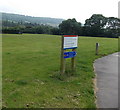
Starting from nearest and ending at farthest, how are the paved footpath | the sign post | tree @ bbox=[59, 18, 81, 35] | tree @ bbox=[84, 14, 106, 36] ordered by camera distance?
1. the paved footpath
2. the sign post
3. tree @ bbox=[59, 18, 81, 35]
4. tree @ bbox=[84, 14, 106, 36]

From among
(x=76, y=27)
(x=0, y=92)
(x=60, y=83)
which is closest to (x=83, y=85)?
(x=60, y=83)

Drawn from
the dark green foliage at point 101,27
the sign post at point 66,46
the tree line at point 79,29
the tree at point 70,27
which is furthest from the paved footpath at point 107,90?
the dark green foliage at point 101,27

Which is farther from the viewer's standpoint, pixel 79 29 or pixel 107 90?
pixel 79 29

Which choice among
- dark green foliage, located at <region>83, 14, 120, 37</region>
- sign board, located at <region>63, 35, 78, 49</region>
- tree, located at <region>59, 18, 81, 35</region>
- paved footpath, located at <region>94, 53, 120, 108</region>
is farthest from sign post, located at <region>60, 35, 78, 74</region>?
dark green foliage, located at <region>83, 14, 120, 37</region>

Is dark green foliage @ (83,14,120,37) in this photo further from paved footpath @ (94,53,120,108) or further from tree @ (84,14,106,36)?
paved footpath @ (94,53,120,108)

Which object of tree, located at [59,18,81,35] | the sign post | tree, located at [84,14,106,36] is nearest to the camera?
the sign post

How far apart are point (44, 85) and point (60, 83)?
529 mm

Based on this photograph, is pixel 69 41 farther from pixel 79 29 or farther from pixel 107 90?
pixel 79 29

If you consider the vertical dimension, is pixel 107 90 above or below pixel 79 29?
below

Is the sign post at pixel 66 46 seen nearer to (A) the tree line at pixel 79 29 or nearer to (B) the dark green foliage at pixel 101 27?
(A) the tree line at pixel 79 29

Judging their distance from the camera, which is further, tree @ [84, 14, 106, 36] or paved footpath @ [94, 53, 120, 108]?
tree @ [84, 14, 106, 36]

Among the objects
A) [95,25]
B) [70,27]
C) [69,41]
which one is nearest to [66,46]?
[69,41]

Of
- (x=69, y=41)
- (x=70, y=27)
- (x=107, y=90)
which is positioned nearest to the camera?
(x=107, y=90)

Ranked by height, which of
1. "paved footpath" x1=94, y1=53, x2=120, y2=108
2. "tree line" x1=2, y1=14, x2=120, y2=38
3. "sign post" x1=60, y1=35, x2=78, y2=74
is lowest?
"paved footpath" x1=94, y1=53, x2=120, y2=108
